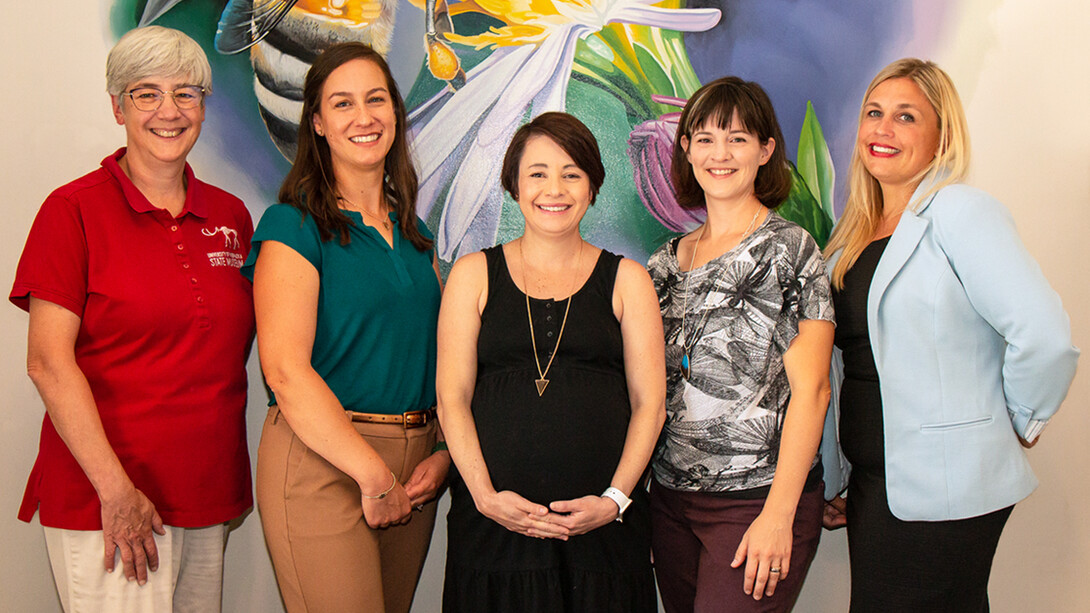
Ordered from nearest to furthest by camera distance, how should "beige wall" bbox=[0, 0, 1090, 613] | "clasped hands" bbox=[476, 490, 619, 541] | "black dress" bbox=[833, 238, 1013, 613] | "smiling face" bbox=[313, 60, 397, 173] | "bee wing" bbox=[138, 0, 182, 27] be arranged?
"clasped hands" bbox=[476, 490, 619, 541] < "black dress" bbox=[833, 238, 1013, 613] < "smiling face" bbox=[313, 60, 397, 173] < "beige wall" bbox=[0, 0, 1090, 613] < "bee wing" bbox=[138, 0, 182, 27]

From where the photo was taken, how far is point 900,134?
6.46ft

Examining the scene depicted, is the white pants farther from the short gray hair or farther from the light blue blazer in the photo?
the light blue blazer

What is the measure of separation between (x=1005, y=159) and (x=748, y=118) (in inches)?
44.5

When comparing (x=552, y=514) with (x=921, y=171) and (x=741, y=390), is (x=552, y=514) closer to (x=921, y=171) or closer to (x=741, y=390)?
(x=741, y=390)

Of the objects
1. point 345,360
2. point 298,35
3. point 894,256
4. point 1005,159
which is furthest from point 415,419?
point 1005,159

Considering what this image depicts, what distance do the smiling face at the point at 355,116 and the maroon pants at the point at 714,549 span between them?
1.16 meters

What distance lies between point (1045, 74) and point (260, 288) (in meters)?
2.44

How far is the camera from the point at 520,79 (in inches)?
99.3

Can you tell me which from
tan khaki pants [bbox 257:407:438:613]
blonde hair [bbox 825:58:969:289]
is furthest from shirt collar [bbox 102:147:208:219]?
blonde hair [bbox 825:58:969:289]

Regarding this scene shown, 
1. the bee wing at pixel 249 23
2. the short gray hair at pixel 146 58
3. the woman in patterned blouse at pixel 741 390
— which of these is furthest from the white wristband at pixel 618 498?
the bee wing at pixel 249 23

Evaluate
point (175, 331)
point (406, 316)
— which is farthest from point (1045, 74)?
point (175, 331)

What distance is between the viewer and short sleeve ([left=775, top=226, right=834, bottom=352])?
5.85 feet

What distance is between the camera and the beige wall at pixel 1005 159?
2.35m

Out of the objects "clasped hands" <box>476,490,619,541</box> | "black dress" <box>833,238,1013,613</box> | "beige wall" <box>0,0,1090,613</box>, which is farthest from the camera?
"beige wall" <box>0,0,1090,613</box>
